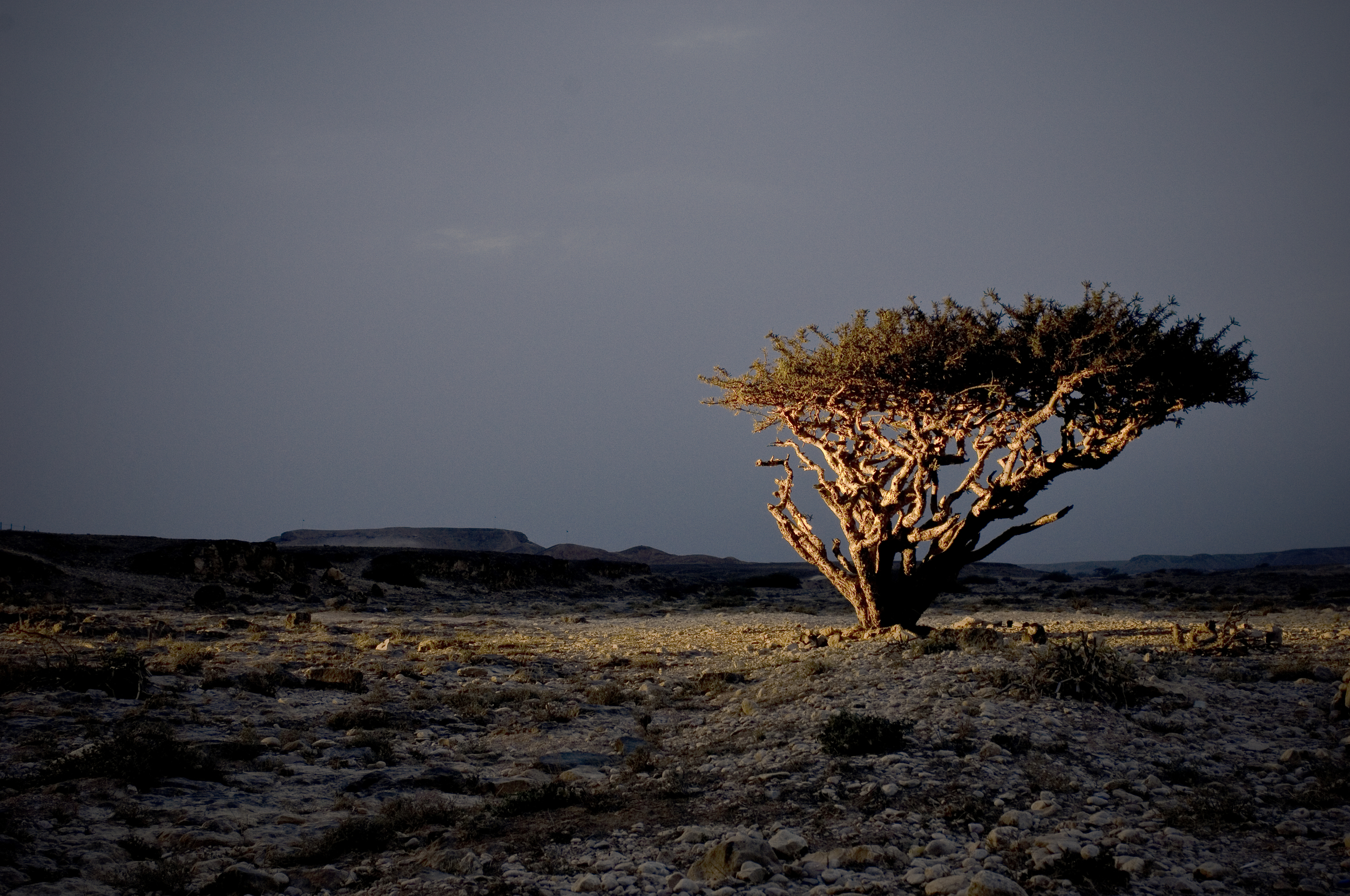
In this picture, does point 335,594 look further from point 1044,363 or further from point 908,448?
point 1044,363

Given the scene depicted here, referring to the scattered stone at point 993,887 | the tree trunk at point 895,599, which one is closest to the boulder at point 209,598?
the tree trunk at point 895,599

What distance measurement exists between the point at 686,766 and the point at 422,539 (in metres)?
113

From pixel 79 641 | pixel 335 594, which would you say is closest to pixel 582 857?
pixel 79 641

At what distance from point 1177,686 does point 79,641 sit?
65.0 feet

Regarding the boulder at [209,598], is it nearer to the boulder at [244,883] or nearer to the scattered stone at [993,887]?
the boulder at [244,883]

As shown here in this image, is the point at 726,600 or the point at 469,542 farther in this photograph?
the point at 469,542

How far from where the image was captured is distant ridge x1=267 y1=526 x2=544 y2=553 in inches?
4491

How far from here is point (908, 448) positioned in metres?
17.5

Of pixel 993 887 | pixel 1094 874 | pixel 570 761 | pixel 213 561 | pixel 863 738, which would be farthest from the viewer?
pixel 213 561

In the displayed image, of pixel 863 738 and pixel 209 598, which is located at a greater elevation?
pixel 863 738

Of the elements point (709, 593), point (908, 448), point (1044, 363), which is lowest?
point (709, 593)

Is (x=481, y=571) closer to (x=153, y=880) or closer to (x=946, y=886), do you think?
(x=153, y=880)

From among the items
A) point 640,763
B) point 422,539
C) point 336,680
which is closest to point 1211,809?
point 640,763

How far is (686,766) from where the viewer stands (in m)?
9.10
